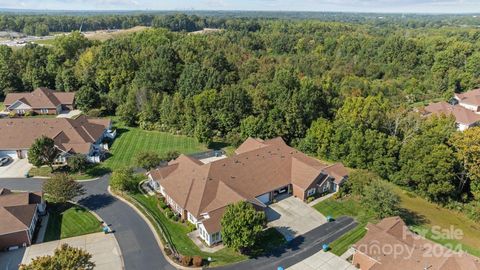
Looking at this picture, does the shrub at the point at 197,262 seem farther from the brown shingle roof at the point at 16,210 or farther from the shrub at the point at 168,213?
the brown shingle roof at the point at 16,210

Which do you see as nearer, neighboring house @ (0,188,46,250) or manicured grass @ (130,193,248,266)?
manicured grass @ (130,193,248,266)

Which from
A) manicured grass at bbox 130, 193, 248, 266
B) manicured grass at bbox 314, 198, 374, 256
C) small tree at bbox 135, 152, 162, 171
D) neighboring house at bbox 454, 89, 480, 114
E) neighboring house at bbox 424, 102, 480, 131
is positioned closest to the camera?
manicured grass at bbox 130, 193, 248, 266

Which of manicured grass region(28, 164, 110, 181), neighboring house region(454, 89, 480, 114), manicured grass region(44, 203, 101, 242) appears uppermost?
neighboring house region(454, 89, 480, 114)

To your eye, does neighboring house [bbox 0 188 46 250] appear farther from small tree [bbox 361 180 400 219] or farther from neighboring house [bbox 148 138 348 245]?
small tree [bbox 361 180 400 219]

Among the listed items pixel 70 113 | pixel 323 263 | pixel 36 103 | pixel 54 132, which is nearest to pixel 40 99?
pixel 36 103

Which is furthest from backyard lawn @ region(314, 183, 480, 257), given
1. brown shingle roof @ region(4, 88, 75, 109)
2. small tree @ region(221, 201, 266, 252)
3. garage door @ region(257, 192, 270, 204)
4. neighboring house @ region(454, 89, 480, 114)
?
brown shingle roof @ region(4, 88, 75, 109)

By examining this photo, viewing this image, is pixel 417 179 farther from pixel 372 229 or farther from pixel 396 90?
pixel 396 90

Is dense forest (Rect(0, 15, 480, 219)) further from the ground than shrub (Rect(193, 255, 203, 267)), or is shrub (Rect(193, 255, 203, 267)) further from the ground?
dense forest (Rect(0, 15, 480, 219))

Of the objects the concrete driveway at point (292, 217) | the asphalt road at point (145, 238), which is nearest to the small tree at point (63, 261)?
the asphalt road at point (145, 238)
